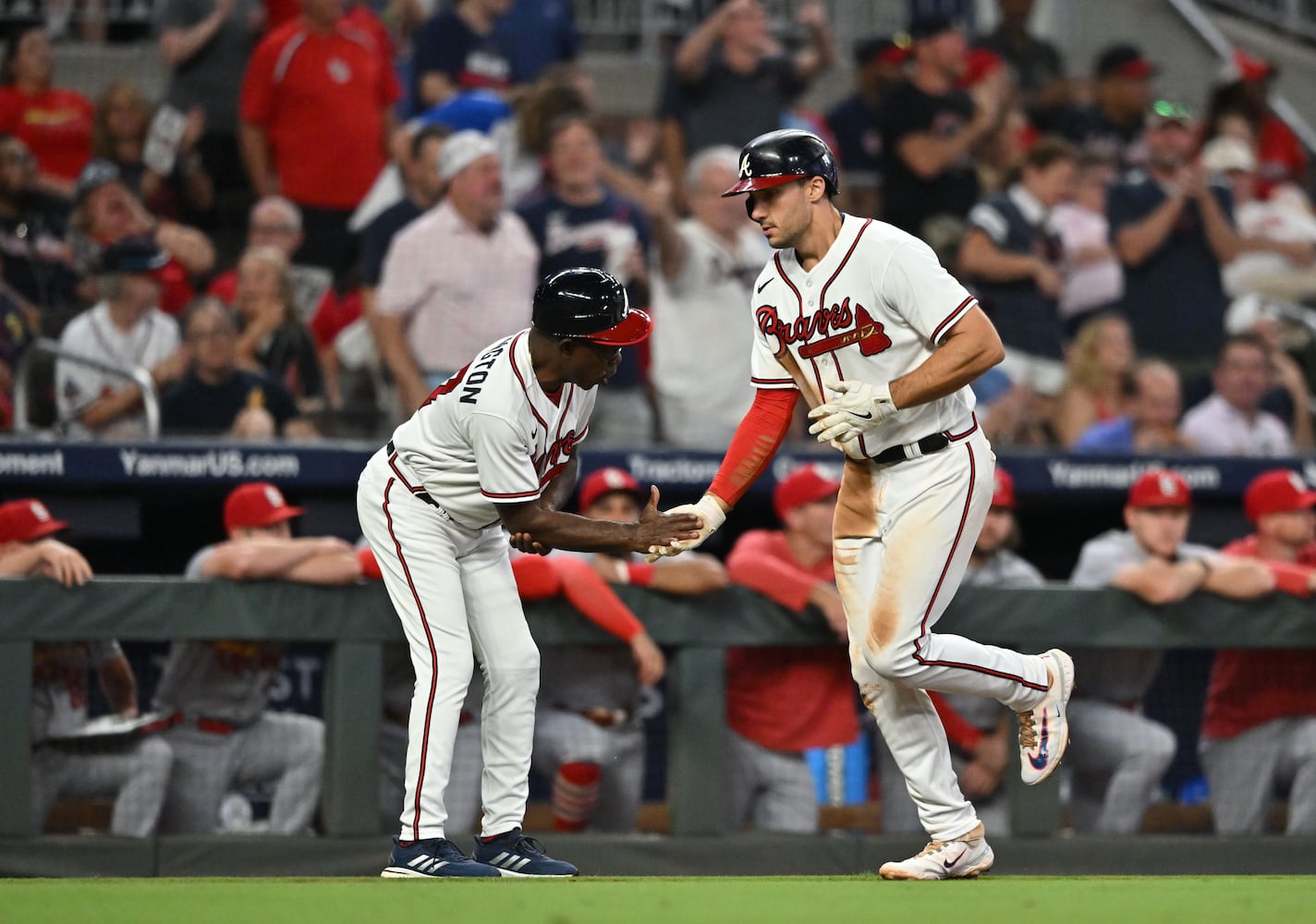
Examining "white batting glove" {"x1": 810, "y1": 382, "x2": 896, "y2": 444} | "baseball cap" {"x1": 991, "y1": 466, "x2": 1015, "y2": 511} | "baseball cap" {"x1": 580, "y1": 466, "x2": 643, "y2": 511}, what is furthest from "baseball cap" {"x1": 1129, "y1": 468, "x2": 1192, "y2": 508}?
"white batting glove" {"x1": 810, "y1": 382, "x2": 896, "y2": 444}

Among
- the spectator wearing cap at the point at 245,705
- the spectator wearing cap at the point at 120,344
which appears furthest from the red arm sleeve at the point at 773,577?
the spectator wearing cap at the point at 120,344

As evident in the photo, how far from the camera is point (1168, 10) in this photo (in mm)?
12766

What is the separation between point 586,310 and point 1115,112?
23.6 feet

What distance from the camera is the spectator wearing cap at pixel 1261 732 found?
6691 mm

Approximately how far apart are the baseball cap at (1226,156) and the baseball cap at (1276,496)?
13.9 ft

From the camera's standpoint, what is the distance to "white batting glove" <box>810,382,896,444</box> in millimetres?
Result: 4492

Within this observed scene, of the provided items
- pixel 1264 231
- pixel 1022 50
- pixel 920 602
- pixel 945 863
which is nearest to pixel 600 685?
pixel 945 863

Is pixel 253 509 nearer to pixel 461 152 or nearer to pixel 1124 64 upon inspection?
pixel 461 152

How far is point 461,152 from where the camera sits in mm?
7820

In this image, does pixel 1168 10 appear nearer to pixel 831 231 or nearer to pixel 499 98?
pixel 499 98

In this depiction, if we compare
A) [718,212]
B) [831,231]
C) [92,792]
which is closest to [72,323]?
[92,792]

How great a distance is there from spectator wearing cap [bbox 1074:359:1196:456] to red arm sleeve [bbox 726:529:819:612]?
2.18m

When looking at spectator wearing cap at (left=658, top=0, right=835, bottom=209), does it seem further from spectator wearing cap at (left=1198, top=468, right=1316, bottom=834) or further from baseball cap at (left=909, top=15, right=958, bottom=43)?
spectator wearing cap at (left=1198, top=468, right=1316, bottom=834)

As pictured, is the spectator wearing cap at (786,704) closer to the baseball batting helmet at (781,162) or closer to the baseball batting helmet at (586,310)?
the baseball batting helmet at (586,310)
